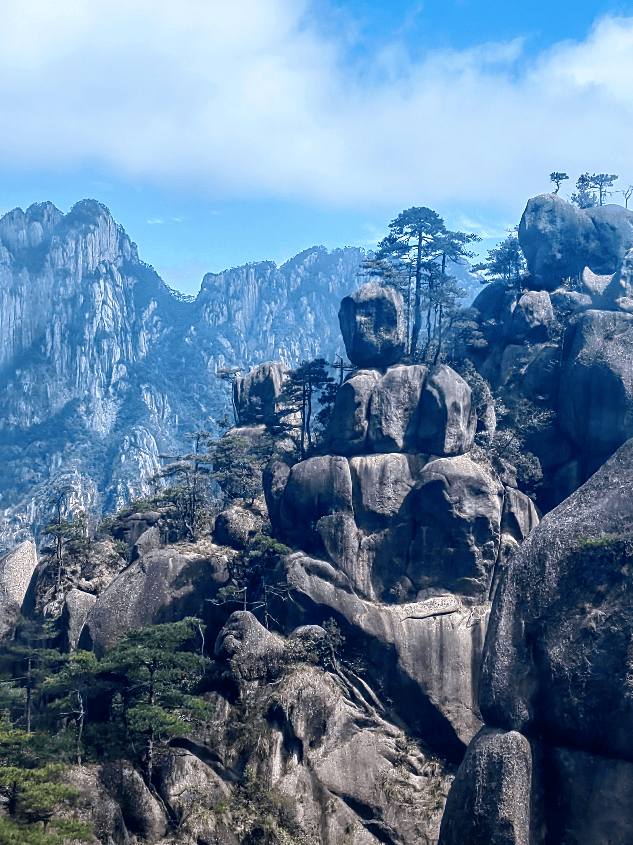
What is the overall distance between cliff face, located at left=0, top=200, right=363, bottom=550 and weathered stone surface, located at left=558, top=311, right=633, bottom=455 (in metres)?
71.0

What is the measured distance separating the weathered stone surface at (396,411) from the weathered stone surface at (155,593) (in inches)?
400

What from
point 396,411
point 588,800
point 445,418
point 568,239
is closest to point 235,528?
point 396,411

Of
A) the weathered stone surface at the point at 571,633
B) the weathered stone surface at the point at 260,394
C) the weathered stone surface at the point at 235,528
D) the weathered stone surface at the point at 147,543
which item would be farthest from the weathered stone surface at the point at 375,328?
the weathered stone surface at the point at 571,633

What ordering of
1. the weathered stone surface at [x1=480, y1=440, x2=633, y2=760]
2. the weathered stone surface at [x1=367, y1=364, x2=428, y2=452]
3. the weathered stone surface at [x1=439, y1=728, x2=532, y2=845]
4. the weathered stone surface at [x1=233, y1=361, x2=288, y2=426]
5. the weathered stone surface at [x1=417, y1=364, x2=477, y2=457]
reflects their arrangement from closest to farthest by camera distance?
the weathered stone surface at [x1=439, y1=728, x2=532, y2=845], the weathered stone surface at [x1=480, y1=440, x2=633, y2=760], the weathered stone surface at [x1=417, y1=364, x2=477, y2=457], the weathered stone surface at [x1=367, y1=364, x2=428, y2=452], the weathered stone surface at [x1=233, y1=361, x2=288, y2=426]

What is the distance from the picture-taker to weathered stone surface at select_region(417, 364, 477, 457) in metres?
43.9

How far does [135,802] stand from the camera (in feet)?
100

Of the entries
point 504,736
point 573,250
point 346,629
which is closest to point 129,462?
point 573,250

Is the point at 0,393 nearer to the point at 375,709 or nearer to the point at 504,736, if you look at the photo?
the point at 375,709

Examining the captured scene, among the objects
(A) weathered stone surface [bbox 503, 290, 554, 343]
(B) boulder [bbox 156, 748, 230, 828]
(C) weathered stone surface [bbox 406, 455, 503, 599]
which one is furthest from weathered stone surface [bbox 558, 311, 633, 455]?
(B) boulder [bbox 156, 748, 230, 828]

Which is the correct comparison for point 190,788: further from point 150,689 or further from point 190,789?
point 150,689

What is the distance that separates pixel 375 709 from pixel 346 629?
3.67 metres

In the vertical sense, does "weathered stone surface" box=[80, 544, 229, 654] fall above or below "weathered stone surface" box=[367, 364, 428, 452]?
below

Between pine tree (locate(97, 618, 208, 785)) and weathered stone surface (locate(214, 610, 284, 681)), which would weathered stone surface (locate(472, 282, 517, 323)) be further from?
pine tree (locate(97, 618, 208, 785))

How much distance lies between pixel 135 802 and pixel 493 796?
1304 centimetres
